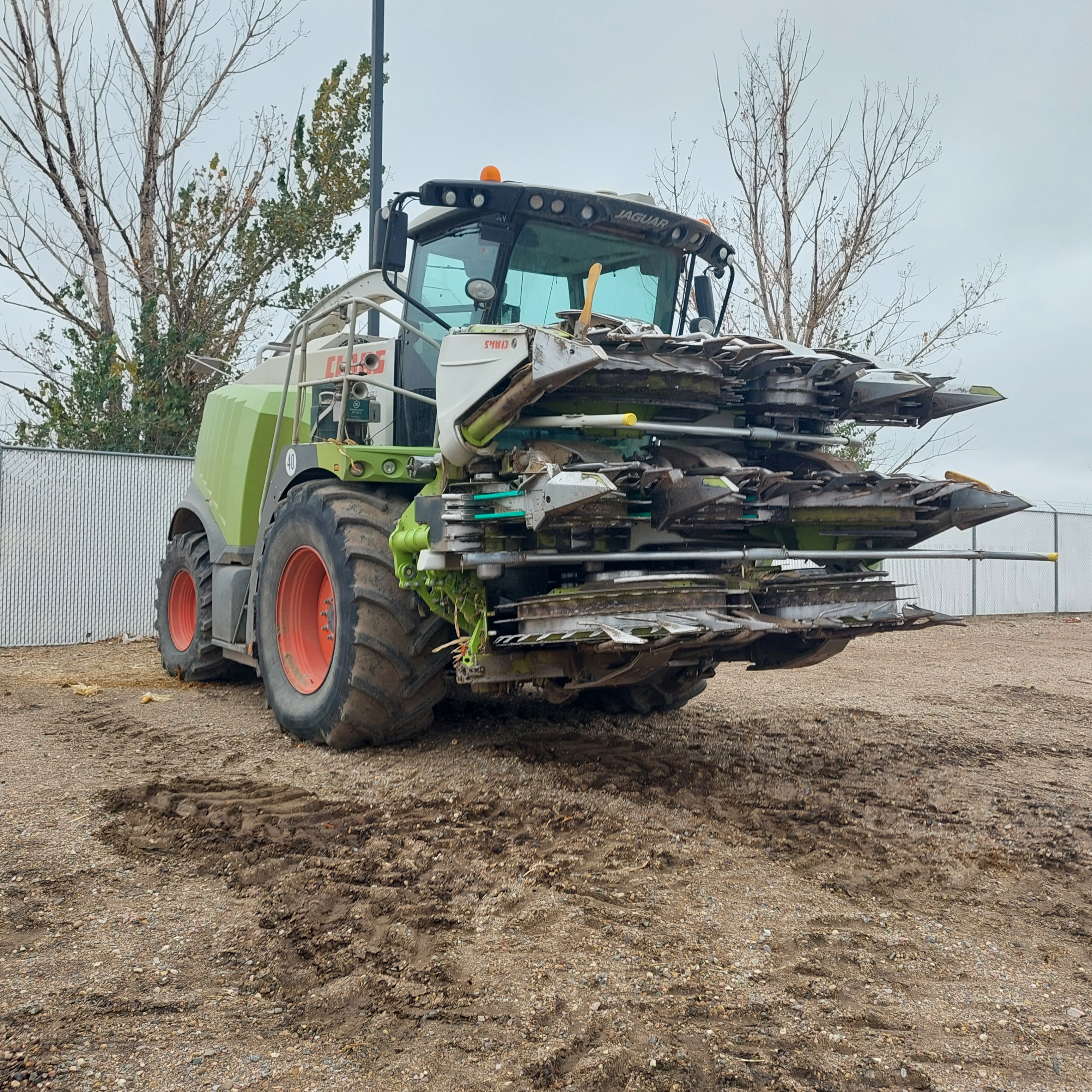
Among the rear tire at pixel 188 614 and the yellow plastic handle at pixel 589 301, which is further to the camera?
the rear tire at pixel 188 614

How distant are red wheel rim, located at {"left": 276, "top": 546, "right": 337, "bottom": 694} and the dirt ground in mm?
434

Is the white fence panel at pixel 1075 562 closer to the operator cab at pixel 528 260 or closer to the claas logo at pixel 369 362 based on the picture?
the operator cab at pixel 528 260

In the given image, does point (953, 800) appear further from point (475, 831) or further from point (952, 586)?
point (952, 586)

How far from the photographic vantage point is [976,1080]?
2.39 metres

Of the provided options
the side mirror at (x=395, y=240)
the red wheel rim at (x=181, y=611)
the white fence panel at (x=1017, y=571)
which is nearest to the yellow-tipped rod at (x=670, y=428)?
the side mirror at (x=395, y=240)

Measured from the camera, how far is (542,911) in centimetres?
338

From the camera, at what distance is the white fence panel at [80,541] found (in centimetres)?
1155

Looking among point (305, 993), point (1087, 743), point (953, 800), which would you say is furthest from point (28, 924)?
point (1087, 743)

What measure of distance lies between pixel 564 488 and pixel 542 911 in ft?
5.21

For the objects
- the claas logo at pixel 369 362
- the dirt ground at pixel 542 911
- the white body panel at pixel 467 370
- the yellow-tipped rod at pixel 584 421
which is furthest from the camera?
the claas logo at pixel 369 362

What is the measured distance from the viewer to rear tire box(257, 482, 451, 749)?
5.17 m

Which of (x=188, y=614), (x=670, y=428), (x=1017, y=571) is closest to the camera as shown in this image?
(x=670, y=428)

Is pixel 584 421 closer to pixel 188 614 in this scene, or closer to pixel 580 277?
pixel 580 277

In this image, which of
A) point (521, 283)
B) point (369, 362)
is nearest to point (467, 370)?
point (521, 283)
